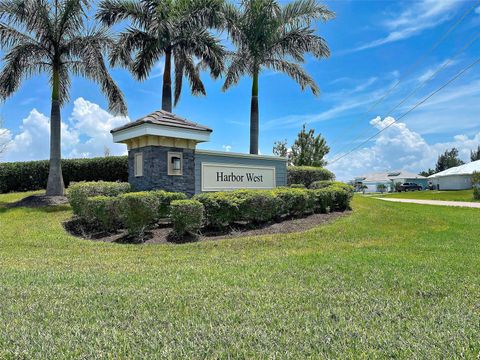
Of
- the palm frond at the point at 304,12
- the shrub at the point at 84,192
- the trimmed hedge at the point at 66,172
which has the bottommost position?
the shrub at the point at 84,192

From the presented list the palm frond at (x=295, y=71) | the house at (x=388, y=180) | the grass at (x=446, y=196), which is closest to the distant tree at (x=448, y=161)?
the house at (x=388, y=180)

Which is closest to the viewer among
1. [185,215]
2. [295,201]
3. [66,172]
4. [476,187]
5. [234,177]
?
[185,215]

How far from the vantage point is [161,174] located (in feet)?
32.4

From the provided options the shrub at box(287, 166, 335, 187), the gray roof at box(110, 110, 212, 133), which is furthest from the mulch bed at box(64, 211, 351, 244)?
the shrub at box(287, 166, 335, 187)

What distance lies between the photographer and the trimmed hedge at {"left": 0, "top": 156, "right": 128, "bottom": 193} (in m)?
17.7

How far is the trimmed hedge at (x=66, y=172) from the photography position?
695 inches

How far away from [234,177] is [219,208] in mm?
2887

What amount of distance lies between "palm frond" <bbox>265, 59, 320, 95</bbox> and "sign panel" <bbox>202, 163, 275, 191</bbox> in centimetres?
746

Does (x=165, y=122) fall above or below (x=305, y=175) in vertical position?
above

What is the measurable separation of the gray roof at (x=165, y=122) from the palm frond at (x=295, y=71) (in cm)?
858

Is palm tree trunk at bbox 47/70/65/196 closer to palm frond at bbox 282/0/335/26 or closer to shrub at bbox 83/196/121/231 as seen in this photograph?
shrub at bbox 83/196/121/231

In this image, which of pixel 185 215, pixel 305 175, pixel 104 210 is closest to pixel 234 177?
pixel 185 215

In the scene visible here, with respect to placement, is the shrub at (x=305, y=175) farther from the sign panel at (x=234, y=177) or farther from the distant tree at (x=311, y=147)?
the distant tree at (x=311, y=147)

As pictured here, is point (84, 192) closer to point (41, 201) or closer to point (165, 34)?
point (41, 201)
